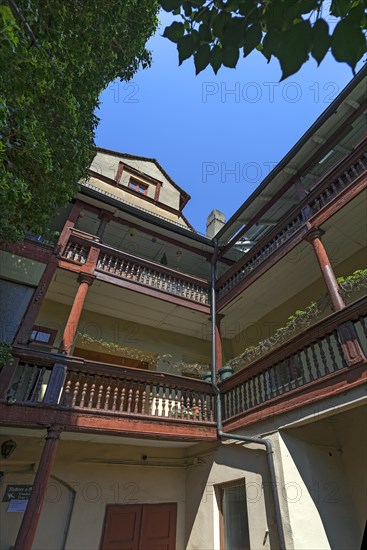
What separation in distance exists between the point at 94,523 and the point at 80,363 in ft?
11.0

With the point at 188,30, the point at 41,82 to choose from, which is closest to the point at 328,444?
the point at 188,30

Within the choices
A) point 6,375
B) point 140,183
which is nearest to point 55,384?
point 6,375

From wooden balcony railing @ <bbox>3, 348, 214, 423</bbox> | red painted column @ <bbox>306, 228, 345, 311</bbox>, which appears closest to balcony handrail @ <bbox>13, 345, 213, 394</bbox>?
wooden balcony railing @ <bbox>3, 348, 214, 423</bbox>

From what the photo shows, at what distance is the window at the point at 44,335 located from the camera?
327 inches

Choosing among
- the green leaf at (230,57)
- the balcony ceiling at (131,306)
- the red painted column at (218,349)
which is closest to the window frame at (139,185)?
the balcony ceiling at (131,306)

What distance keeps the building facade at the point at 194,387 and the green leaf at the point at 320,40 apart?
441cm

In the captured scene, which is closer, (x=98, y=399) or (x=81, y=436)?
(x=98, y=399)

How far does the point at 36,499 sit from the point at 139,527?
3178 millimetres

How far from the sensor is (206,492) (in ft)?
22.1

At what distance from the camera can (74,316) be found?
687 cm

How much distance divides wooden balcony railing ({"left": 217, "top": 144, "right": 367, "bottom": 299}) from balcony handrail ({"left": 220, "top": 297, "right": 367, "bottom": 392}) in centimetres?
294

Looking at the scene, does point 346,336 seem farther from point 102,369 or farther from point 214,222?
point 214,222

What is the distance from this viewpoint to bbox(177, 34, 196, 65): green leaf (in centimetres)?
157

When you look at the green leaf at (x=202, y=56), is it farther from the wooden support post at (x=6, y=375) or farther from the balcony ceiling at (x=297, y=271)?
the balcony ceiling at (x=297, y=271)
